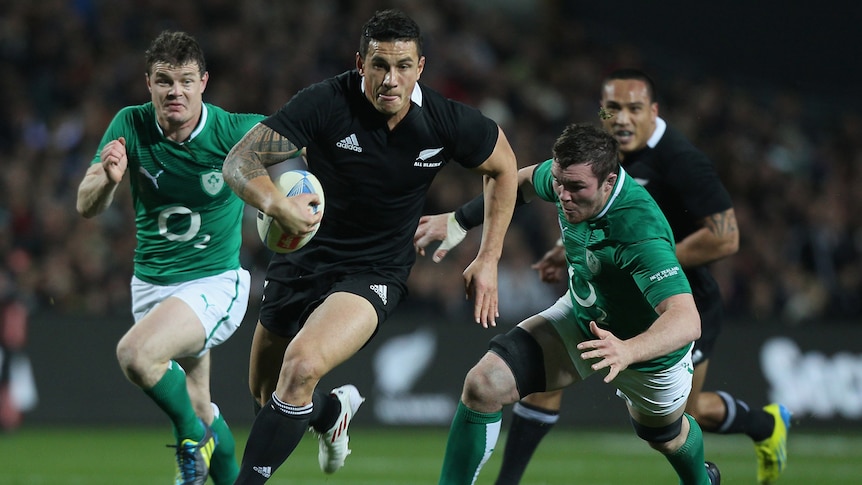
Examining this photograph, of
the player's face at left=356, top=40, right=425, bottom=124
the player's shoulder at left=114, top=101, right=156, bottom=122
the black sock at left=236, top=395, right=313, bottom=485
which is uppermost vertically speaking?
the player's face at left=356, top=40, right=425, bottom=124

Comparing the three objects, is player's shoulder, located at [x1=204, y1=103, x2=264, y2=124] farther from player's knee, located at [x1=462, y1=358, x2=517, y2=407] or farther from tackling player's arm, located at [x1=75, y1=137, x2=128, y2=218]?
player's knee, located at [x1=462, y1=358, x2=517, y2=407]

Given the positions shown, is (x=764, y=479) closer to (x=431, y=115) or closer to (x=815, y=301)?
(x=431, y=115)

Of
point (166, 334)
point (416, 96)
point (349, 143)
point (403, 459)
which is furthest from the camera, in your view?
point (403, 459)

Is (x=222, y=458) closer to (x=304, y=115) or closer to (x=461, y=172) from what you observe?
(x=304, y=115)

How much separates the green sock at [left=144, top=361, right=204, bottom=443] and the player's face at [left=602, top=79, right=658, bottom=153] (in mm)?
2990

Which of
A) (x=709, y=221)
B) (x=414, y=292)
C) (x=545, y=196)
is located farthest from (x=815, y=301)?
(x=545, y=196)

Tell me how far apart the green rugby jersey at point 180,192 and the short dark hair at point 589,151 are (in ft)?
7.04

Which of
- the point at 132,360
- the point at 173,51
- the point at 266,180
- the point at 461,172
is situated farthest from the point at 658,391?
the point at 461,172

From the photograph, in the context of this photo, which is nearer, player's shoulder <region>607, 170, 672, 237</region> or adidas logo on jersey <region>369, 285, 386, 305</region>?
player's shoulder <region>607, 170, 672, 237</region>

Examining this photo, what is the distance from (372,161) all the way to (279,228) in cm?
79

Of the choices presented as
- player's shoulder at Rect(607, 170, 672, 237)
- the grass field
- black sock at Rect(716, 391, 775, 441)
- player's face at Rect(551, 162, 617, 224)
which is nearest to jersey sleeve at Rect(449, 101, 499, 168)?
player's face at Rect(551, 162, 617, 224)

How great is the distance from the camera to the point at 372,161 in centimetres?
625

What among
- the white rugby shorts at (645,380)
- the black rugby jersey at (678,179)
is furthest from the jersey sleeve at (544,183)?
the black rugby jersey at (678,179)

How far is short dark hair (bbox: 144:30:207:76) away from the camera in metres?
6.67
